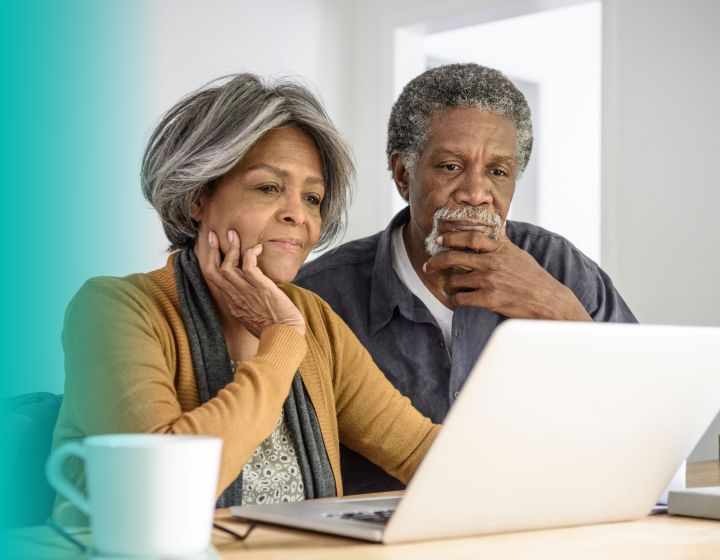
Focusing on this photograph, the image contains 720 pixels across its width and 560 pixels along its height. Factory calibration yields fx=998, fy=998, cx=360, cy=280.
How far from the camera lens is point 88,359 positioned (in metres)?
1.21

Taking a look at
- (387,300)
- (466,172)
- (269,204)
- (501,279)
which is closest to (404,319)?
(387,300)

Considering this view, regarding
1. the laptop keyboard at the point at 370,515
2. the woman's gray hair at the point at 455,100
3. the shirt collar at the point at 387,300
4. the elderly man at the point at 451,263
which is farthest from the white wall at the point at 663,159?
the laptop keyboard at the point at 370,515

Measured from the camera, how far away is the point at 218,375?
1.40 metres

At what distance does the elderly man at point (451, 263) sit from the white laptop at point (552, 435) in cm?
88

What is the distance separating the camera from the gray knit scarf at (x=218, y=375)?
4.58 ft

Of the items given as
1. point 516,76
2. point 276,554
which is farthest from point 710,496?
point 516,76

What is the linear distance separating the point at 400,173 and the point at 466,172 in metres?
0.21

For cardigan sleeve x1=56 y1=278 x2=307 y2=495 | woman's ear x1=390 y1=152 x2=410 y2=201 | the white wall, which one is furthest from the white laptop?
the white wall

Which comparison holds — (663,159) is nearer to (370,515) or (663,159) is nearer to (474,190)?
(474,190)

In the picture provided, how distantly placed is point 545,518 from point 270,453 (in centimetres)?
56

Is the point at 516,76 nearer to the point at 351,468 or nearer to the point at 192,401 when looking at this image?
the point at 351,468

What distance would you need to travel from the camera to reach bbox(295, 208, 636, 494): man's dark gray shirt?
1.90 meters

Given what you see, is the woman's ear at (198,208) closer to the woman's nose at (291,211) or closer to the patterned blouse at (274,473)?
the woman's nose at (291,211)

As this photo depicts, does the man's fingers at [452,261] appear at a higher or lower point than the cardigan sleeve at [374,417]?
higher
